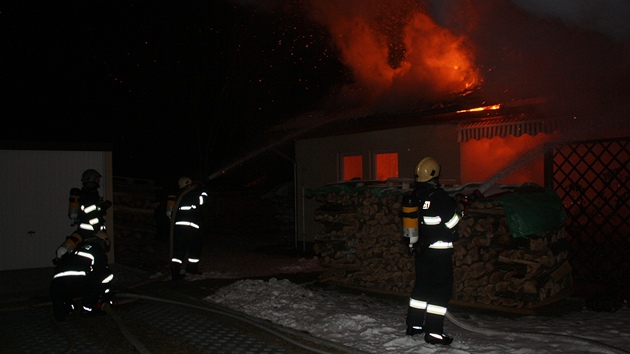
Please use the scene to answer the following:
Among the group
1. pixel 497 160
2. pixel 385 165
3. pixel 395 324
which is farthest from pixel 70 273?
pixel 497 160

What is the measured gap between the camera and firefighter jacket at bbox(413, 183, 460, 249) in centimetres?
615

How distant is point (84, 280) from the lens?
299 inches

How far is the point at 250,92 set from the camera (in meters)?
24.0

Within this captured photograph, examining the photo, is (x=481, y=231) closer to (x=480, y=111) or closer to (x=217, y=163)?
(x=480, y=111)

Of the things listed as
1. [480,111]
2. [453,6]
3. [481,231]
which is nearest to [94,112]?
[453,6]

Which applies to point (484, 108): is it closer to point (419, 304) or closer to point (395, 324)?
point (395, 324)

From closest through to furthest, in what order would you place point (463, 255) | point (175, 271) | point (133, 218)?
point (463, 255) → point (175, 271) → point (133, 218)

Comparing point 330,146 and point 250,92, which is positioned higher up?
point 250,92

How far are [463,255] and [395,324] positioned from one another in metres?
1.66

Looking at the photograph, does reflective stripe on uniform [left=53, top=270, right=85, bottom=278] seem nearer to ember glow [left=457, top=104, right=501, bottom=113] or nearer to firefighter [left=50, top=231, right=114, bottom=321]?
firefighter [left=50, top=231, right=114, bottom=321]

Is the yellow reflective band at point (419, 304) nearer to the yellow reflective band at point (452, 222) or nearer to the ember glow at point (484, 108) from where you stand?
the yellow reflective band at point (452, 222)

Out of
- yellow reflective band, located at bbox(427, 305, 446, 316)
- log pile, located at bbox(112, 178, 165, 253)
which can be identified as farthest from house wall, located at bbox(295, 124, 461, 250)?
yellow reflective band, located at bbox(427, 305, 446, 316)

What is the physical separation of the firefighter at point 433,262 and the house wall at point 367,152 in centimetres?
433

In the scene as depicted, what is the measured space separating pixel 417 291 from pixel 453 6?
9.31 m
